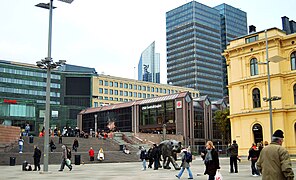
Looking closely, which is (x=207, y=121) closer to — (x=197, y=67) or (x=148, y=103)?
(x=148, y=103)

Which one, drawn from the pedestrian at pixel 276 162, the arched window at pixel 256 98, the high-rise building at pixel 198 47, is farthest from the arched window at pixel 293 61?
the high-rise building at pixel 198 47

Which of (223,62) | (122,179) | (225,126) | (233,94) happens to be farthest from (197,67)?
(122,179)

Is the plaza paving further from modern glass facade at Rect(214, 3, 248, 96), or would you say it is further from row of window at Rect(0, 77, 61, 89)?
modern glass facade at Rect(214, 3, 248, 96)

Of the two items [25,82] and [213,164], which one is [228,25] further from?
[213,164]

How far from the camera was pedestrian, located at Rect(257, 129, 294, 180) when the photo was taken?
22.5ft

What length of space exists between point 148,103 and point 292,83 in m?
40.7

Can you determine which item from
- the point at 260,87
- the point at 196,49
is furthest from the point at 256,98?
the point at 196,49

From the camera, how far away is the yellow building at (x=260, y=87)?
41.1m

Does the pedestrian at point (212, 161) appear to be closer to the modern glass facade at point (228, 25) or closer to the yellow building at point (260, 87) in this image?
the yellow building at point (260, 87)

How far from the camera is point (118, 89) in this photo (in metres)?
129

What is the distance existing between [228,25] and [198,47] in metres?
26.2

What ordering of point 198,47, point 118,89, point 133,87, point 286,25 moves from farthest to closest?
point 198,47 < point 133,87 < point 118,89 < point 286,25

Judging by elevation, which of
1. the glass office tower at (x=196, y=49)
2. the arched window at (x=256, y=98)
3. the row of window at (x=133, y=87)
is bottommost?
the arched window at (x=256, y=98)

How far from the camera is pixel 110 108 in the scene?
88.1 meters
